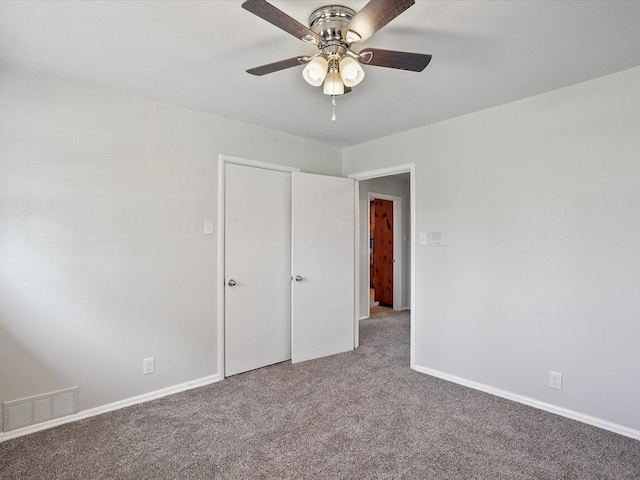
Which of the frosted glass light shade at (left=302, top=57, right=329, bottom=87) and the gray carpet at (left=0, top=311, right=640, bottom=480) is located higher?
the frosted glass light shade at (left=302, top=57, right=329, bottom=87)

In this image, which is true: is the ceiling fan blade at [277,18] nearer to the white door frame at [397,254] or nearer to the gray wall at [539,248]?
the gray wall at [539,248]

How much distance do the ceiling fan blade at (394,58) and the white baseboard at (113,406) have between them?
2.74 m

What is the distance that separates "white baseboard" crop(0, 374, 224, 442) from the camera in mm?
2156

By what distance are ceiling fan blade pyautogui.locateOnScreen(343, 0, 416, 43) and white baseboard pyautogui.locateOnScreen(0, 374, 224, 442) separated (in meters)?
2.80

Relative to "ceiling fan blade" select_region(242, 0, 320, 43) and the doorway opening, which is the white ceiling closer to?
"ceiling fan blade" select_region(242, 0, 320, 43)

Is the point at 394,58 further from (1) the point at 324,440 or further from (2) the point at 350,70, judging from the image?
(1) the point at 324,440

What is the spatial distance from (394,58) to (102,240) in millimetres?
2267

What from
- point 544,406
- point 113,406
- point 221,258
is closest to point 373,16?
point 221,258

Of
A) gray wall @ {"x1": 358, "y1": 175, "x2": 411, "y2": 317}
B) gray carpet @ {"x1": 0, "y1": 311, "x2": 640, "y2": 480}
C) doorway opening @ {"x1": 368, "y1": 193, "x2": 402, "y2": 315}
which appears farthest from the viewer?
doorway opening @ {"x1": 368, "y1": 193, "x2": 402, "y2": 315}

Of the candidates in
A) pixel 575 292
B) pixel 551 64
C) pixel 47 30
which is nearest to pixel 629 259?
pixel 575 292

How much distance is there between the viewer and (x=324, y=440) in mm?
2123

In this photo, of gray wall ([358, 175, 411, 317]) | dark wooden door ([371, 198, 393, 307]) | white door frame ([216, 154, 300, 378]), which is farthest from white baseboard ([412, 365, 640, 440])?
dark wooden door ([371, 198, 393, 307])

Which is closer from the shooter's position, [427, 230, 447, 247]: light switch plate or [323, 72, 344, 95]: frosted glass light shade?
[323, 72, 344, 95]: frosted glass light shade

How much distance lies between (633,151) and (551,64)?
77 cm
